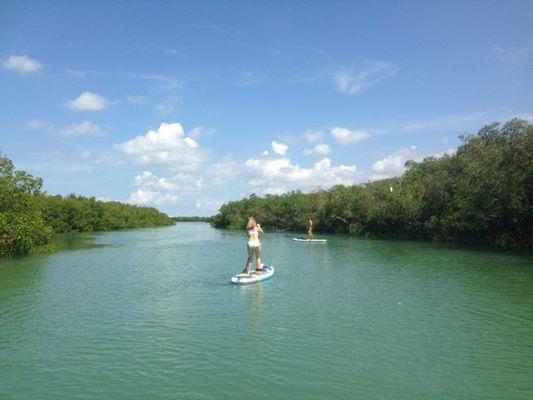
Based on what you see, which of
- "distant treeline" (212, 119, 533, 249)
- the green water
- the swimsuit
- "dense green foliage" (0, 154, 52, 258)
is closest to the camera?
the green water

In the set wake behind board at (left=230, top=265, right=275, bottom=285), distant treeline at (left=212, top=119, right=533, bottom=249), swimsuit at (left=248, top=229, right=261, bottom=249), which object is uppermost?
distant treeline at (left=212, top=119, right=533, bottom=249)

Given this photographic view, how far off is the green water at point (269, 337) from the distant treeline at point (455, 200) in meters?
15.3

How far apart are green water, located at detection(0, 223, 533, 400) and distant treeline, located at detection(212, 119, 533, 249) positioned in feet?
50.3

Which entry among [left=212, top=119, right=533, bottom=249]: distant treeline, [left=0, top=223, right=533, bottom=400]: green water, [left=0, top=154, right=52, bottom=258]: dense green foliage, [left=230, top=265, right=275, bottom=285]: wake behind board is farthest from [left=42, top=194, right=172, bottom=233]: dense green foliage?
[left=0, top=223, right=533, bottom=400]: green water

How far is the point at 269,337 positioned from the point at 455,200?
39.1 metres

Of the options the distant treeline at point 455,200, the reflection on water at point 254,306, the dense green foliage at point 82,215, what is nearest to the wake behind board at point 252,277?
the reflection on water at point 254,306

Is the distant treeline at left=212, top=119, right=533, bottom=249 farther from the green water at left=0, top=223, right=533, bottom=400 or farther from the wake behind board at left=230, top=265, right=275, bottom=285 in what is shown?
the wake behind board at left=230, top=265, right=275, bottom=285

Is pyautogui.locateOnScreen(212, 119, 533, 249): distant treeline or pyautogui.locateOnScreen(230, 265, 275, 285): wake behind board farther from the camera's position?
pyautogui.locateOnScreen(212, 119, 533, 249): distant treeline

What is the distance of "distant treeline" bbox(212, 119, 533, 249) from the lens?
1298 inches

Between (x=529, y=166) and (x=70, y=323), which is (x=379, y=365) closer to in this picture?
(x=70, y=323)

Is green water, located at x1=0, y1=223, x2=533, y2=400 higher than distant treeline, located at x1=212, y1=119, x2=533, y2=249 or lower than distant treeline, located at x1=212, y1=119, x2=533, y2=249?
lower

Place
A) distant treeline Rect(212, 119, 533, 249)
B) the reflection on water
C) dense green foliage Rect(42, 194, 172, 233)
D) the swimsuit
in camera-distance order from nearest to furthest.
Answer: the reflection on water → the swimsuit → distant treeline Rect(212, 119, 533, 249) → dense green foliage Rect(42, 194, 172, 233)

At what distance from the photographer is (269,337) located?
10.8 metres

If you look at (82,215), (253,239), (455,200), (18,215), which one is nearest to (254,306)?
(253,239)
